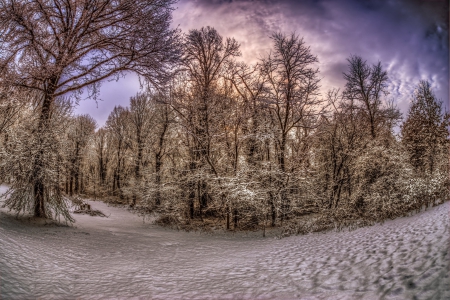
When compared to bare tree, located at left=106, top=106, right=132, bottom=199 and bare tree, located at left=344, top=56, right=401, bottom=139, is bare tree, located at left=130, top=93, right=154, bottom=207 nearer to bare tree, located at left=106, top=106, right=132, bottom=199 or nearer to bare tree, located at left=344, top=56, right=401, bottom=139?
bare tree, located at left=106, top=106, right=132, bottom=199

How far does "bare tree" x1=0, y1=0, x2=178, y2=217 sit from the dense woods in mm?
45

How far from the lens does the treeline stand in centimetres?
880

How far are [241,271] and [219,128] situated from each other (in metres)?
9.95

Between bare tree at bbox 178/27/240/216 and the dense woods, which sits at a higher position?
bare tree at bbox 178/27/240/216

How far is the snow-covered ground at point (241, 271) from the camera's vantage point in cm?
338

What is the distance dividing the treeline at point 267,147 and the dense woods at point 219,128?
77 millimetres

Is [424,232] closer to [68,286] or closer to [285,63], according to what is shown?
[68,286]

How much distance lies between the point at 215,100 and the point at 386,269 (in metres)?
12.1

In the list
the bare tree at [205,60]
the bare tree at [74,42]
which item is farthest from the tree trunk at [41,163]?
the bare tree at [205,60]

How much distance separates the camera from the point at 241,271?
5023mm

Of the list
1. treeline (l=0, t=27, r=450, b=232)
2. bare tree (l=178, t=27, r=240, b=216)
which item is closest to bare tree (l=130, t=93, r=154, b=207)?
treeline (l=0, t=27, r=450, b=232)

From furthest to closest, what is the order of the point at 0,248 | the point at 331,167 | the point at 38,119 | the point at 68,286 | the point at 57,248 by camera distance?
1. the point at 331,167
2. the point at 38,119
3. the point at 57,248
4. the point at 0,248
5. the point at 68,286

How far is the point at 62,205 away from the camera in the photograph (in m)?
8.98

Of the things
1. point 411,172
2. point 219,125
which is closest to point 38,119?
point 219,125
